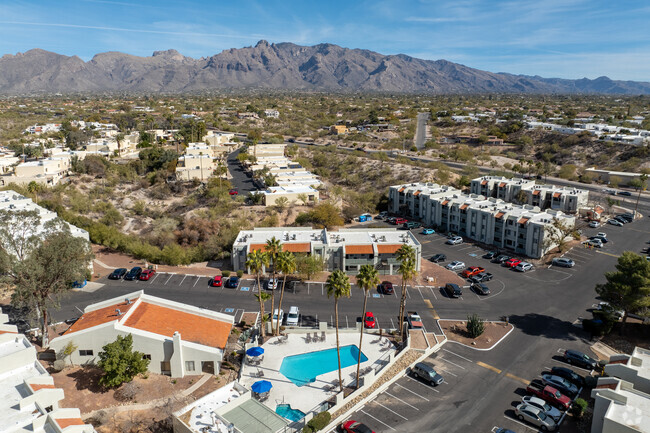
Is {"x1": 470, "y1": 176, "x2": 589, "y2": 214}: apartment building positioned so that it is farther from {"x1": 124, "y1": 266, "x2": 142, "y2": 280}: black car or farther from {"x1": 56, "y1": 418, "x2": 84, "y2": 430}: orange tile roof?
{"x1": 56, "y1": 418, "x2": 84, "y2": 430}: orange tile roof

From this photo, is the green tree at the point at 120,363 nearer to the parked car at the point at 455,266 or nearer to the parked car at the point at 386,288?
the parked car at the point at 386,288

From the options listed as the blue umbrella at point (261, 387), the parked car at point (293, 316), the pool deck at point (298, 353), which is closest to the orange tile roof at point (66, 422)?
the blue umbrella at point (261, 387)

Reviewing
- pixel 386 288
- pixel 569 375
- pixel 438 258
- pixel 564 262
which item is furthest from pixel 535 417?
pixel 564 262

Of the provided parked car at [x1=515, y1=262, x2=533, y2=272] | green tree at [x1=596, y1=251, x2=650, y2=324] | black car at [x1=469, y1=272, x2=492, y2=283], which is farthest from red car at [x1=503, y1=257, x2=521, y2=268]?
green tree at [x1=596, y1=251, x2=650, y2=324]

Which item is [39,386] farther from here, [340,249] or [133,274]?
[340,249]

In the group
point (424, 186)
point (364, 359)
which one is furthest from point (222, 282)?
point (424, 186)
